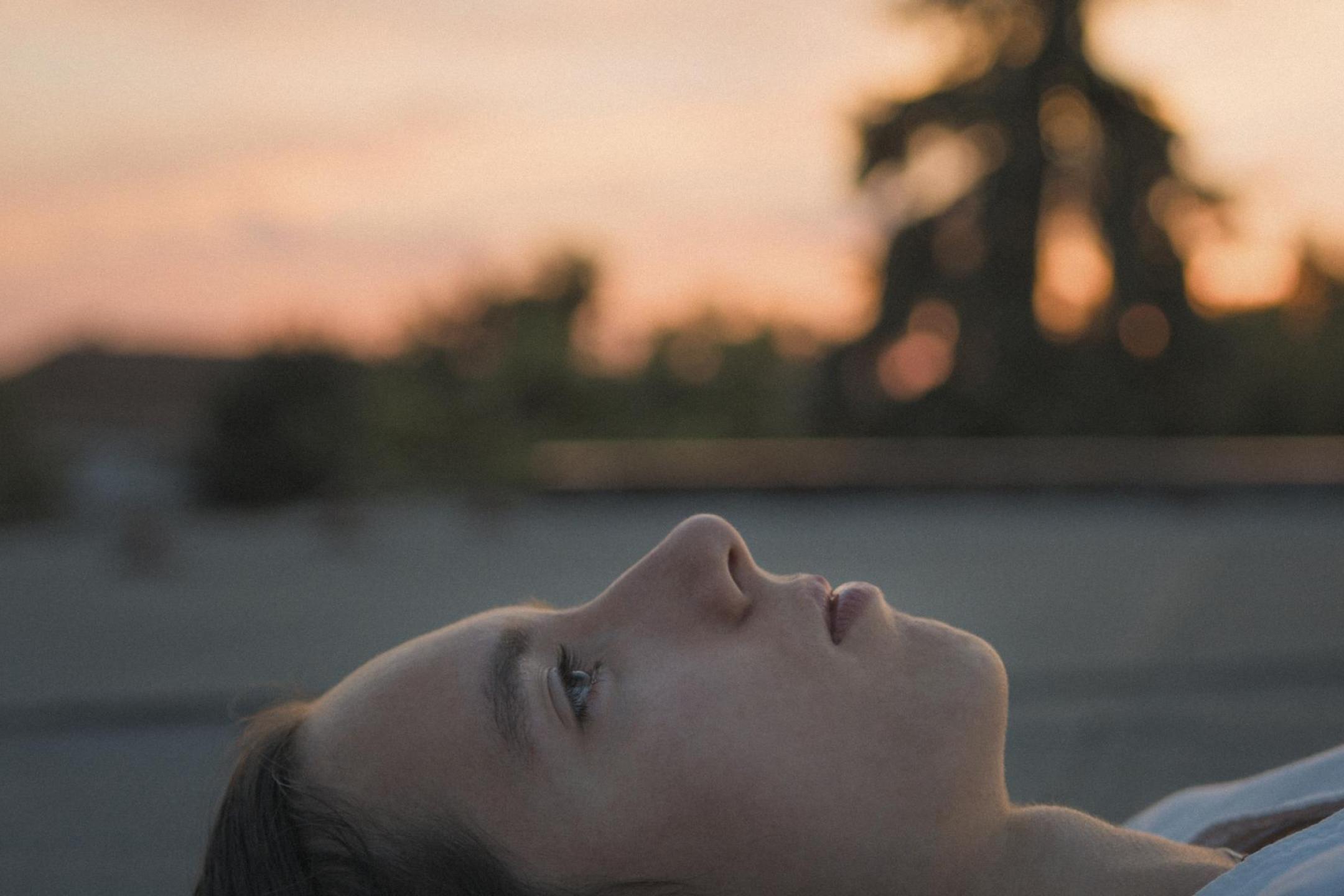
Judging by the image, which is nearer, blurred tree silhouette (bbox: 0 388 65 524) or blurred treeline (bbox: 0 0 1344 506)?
blurred tree silhouette (bbox: 0 388 65 524)

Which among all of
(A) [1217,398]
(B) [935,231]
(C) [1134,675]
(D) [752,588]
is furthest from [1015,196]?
(D) [752,588]

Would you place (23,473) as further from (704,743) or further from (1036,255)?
(1036,255)

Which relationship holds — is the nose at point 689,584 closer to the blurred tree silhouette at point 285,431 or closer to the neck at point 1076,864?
the neck at point 1076,864

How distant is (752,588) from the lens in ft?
5.36

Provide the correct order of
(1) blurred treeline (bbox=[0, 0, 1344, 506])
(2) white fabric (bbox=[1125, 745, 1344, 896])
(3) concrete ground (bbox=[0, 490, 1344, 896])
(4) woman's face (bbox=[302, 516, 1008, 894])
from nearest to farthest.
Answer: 1. (2) white fabric (bbox=[1125, 745, 1344, 896])
2. (4) woman's face (bbox=[302, 516, 1008, 894])
3. (3) concrete ground (bbox=[0, 490, 1344, 896])
4. (1) blurred treeline (bbox=[0, 0, 1344, 506])

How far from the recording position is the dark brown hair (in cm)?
144

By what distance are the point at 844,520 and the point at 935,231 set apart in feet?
33.0

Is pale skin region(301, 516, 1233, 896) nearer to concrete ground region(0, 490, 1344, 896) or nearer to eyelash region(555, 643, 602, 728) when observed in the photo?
eyelash region(555, 643, 602, 728)

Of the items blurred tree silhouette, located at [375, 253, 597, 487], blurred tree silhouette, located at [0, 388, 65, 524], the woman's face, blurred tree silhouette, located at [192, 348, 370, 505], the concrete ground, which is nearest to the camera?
the woman's face

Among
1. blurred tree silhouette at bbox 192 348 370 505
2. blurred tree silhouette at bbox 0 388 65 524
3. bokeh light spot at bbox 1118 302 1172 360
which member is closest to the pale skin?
blurred tree silhouette at bbox 192 348 370 505

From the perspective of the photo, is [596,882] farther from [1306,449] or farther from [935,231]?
[935,231]

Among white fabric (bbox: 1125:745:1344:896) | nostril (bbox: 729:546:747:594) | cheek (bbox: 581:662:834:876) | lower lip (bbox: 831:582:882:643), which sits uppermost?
nostril (bbox: 729:546:747:594)

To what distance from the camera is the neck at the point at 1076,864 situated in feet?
4.92

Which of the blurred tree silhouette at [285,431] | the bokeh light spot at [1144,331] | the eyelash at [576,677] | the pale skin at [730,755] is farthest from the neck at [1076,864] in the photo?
the bokeh light spot at [1144,331]
